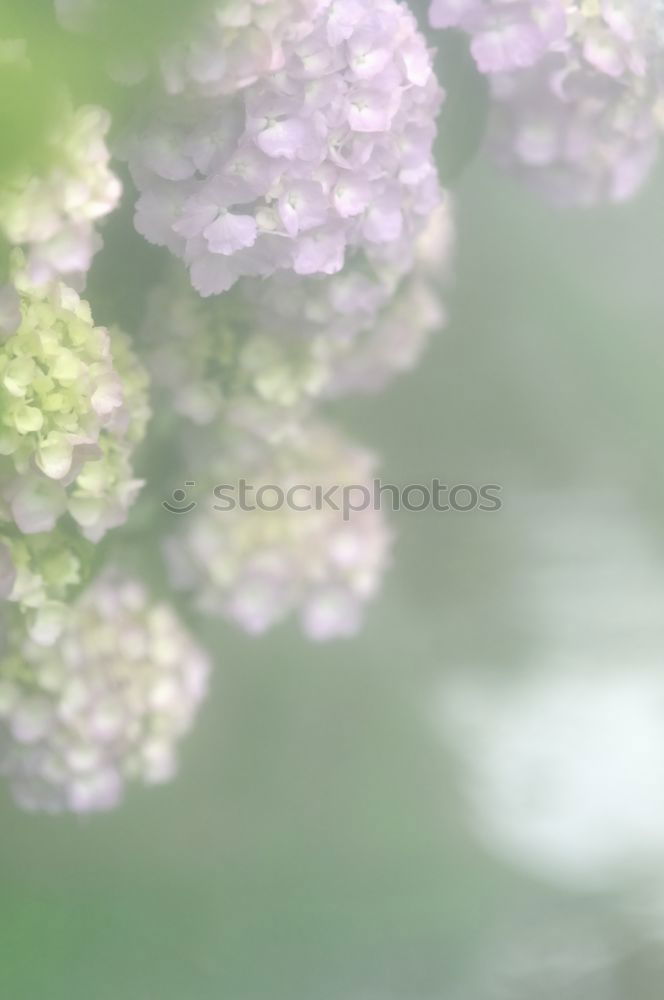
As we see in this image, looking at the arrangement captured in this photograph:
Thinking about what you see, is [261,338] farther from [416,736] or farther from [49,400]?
[416,736]

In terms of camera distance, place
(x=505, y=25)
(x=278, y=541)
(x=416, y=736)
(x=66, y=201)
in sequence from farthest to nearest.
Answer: (x=416, y=736) → (x=278, y=541) → (x=505, y=25) → (x=66, y=201)

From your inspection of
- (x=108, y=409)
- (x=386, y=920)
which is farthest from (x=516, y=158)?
(x=386, y=920)

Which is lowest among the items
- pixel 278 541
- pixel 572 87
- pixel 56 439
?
pixel 56 439

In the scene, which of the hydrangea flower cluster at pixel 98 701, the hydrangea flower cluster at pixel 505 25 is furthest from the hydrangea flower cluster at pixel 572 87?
the hydrangea flower cluster at pixel 98 701

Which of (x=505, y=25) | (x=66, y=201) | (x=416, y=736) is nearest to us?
(x=66, y=201)

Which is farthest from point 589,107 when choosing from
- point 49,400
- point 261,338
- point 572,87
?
point 49,400

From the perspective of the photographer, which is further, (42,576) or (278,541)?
(278,541)
